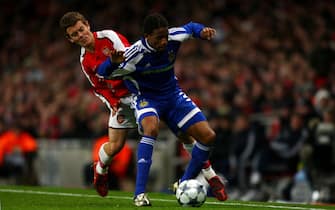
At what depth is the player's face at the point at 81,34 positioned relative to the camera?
482 inches

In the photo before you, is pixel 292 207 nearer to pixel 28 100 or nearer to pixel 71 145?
pixel 71 145

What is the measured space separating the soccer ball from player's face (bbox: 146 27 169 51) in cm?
145

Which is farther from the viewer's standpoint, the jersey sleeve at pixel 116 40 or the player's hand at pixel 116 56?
the jersey sleeve at pixel 116 40

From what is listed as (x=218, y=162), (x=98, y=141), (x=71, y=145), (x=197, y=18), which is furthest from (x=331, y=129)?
(x=197, y=18)

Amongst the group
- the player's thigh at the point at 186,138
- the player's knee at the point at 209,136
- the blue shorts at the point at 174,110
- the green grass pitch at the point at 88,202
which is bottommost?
the green grass pitch at the point at 88,202

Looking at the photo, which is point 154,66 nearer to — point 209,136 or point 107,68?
point 107,68

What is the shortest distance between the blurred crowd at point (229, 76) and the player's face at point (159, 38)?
5.75 metres

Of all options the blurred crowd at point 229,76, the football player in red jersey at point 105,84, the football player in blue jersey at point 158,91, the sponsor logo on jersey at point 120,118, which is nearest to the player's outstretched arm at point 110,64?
the football player in blue jersey at point 158,91

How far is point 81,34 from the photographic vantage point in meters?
12.2

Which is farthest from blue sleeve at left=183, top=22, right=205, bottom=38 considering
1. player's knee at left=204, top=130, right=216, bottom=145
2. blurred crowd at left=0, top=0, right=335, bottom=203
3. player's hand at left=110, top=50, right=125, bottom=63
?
blurred crowd at left=0, top=0, right=335, bottom=203

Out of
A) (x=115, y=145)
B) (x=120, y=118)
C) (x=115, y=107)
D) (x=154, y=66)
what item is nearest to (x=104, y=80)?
(x=115, y=107)

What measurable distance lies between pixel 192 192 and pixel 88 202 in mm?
1737

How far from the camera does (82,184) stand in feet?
65.6

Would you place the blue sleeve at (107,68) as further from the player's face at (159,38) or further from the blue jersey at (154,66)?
the player's face at (159,38)
